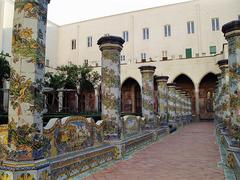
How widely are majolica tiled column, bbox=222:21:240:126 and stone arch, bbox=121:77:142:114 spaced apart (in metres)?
25.8

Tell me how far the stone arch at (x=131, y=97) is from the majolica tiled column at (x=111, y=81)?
963 inches

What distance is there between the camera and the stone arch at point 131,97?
1282 inches

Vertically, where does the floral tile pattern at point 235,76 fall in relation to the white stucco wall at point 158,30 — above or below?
below

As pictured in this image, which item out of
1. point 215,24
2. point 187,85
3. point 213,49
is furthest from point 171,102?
point 215,24

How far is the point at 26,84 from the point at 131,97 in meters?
28.9

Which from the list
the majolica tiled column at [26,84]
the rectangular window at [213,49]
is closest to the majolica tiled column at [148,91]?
the majolica tiled column at [26,84]

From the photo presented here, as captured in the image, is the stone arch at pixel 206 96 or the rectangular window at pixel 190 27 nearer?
the stone arch at pixel 206 96

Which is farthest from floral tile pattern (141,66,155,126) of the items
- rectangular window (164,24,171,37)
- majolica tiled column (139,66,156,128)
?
rectangular window (164,24,171,37)

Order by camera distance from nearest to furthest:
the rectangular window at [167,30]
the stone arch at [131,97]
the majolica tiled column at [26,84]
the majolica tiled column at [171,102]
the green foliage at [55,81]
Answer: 1. the majolica tiled column at [26,84]
2. the majolica tiled column at [171,102]
3. the green foliage at [55,81]
4. the stone arch at [131,97]
5. the rectangular window at [167,30]

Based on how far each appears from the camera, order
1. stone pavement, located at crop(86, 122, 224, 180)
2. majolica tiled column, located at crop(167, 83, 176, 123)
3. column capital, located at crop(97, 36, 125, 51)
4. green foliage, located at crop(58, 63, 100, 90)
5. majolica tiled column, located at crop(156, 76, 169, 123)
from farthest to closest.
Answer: green foliage, located at crop(58, 63, 100, 90) < majolica tiled column, located at crop(167, 83, 176, 123) < majolica tiled column, located at crop(156, 76, 169, 123) < column capital, located at crop(97, 36, 125, 51) < stone pavement, located at crop(86, 122, 224, 180)

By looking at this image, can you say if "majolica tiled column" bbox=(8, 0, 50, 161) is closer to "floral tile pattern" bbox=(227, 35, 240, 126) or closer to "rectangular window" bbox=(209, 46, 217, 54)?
"floral tile pattern" bbox=(227, 35, 240, 126)

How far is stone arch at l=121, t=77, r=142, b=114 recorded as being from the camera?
107 feet

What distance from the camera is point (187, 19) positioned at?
106 ft

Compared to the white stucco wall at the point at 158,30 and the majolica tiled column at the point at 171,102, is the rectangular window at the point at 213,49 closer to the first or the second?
the white stucco wall at the point at 158,30
